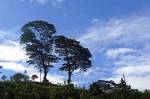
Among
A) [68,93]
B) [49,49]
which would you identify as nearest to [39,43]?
[49,49]

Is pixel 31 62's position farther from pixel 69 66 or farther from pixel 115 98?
pixel 115 98

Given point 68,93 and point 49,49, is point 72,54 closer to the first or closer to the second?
point 49,49

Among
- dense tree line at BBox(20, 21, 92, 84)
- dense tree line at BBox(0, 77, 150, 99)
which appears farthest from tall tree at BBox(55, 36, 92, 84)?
dense tree line at BBox(0, 77, 150, 99)

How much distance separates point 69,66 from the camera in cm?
6762

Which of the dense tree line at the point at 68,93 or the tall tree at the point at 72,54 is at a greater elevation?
the tall tree at the point at 72,54

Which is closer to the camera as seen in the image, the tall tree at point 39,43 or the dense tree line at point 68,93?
the dense tree line at point 68,93

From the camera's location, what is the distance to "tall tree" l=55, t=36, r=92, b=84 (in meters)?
67.9

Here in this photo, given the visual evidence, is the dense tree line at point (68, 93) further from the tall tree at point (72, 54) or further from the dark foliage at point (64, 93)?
the tall tree at point (72, 54)

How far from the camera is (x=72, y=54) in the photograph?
69250 mm

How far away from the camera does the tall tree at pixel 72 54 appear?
6794 cm

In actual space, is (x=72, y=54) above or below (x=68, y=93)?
above

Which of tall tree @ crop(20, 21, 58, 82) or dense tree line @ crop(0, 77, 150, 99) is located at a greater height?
tall tree @ crop(20, 21, 58, 82)

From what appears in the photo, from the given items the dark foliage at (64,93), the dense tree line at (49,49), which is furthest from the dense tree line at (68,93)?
the dense tree line at (49,49)

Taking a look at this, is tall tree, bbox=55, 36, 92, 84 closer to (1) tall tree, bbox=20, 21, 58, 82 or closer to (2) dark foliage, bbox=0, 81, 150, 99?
(1) tall tree, bbox=20, 21, 58, 82
